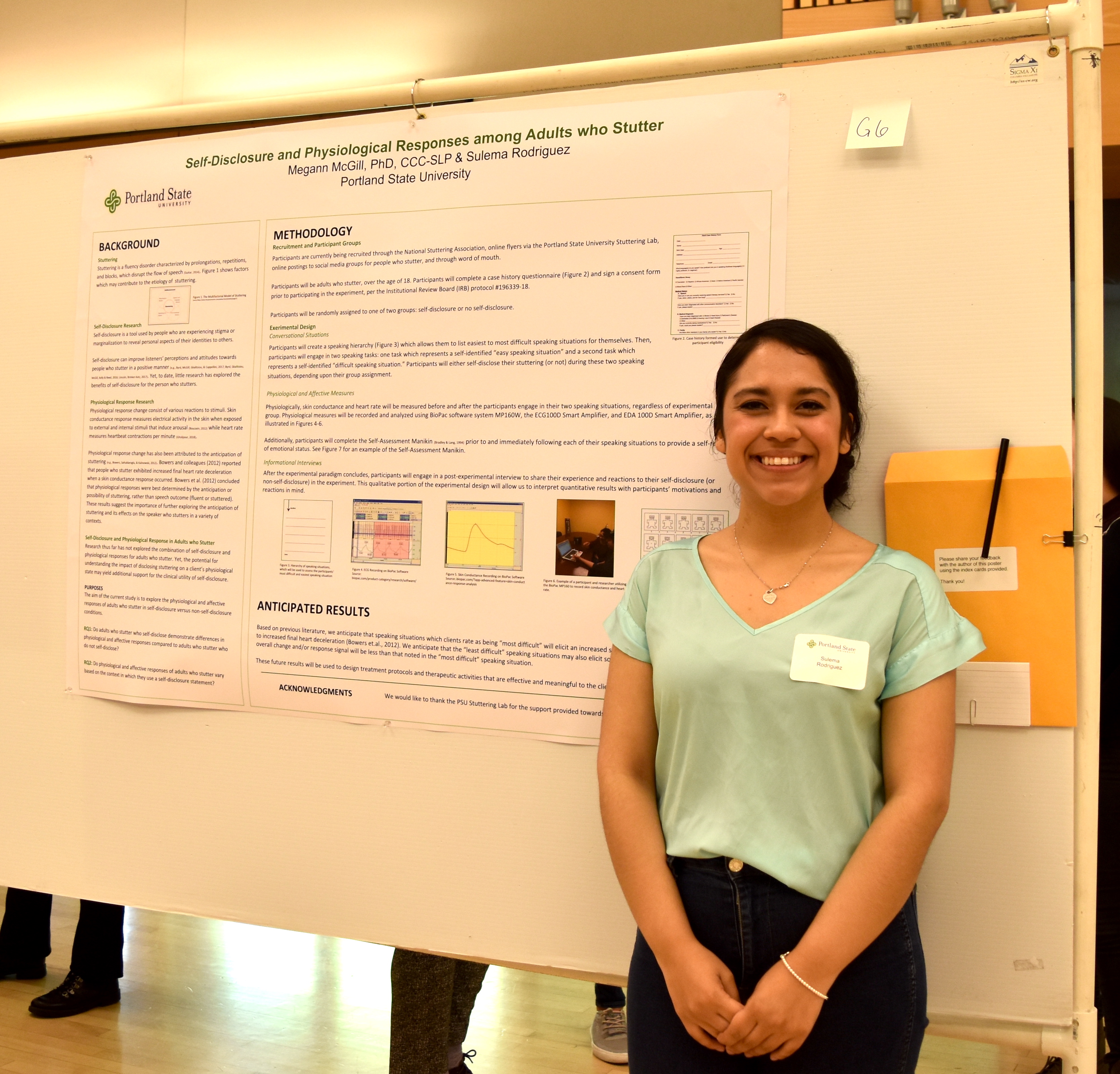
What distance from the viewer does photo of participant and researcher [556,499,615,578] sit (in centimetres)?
→ 155

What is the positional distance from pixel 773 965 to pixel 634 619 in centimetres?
48

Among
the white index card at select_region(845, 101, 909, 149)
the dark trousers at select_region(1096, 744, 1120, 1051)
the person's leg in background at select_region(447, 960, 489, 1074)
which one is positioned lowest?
the person's leg in background at select_region(447, 960, 489, 1074)

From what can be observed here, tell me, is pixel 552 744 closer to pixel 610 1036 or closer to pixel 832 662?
pixel 832 662

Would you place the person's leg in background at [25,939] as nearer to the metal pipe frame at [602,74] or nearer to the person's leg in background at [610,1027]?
the person's leg in background at [610,1027]

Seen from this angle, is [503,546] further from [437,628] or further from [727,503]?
[727,503]

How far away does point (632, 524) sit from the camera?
1.53 meters

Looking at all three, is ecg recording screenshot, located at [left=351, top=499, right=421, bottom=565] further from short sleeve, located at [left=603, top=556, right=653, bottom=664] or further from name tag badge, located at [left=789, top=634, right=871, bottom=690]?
name tag badge, located at [left=789, top=634, right=871, bottom=690]

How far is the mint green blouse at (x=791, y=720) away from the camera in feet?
3.83

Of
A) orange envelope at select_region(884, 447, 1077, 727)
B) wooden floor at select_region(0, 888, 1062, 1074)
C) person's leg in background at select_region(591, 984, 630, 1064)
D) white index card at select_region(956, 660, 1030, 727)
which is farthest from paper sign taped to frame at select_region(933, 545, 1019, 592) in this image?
wooden floor at select_region(0, 888, 1062, 1074)

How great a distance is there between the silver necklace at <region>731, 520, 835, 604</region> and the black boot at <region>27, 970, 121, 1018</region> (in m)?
2.48

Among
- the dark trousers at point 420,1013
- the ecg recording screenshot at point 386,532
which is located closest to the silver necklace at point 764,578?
the ecg recording screenshot at point 386,532

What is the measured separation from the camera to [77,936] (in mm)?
2678

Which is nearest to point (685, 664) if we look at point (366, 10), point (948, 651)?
point (948, 651)

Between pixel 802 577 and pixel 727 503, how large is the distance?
0.26m
